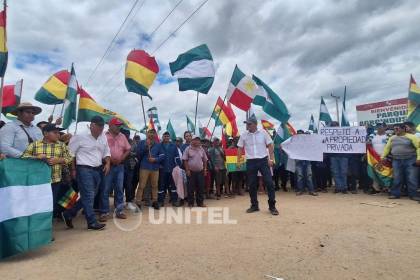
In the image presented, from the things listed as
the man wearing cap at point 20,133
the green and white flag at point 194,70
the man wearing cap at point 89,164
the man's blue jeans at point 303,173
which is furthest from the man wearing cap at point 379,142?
the man wearing cap at point 20,133

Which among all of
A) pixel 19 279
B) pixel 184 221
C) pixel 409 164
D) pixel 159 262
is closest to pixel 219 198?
pixel 184 221

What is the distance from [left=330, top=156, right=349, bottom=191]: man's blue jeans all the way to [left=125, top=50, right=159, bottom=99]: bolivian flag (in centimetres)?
581

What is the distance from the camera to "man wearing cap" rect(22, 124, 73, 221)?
192 inches

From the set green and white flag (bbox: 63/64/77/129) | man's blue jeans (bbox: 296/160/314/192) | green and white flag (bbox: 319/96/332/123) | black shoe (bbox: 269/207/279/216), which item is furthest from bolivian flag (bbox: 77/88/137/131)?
green and white flag (bbox: 319/96/332/123)

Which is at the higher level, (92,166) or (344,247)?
(92,166)

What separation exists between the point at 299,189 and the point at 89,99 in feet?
20.8

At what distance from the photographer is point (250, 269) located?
11.8 ft

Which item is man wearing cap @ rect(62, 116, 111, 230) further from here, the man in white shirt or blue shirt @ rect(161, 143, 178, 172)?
the man in white shirt

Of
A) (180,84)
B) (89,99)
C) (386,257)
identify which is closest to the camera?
(386,257)

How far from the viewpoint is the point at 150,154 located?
7758 mm

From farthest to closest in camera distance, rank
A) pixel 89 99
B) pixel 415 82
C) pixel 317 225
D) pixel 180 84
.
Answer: pixel 415 82, pixel 180 84, pixel 89 99, pixel 317 225

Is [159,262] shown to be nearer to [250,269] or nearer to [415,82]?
[250,269]

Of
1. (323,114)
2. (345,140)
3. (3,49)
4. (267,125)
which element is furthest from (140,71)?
(267,125)

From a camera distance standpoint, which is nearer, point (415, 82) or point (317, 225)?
point (317, 225)
